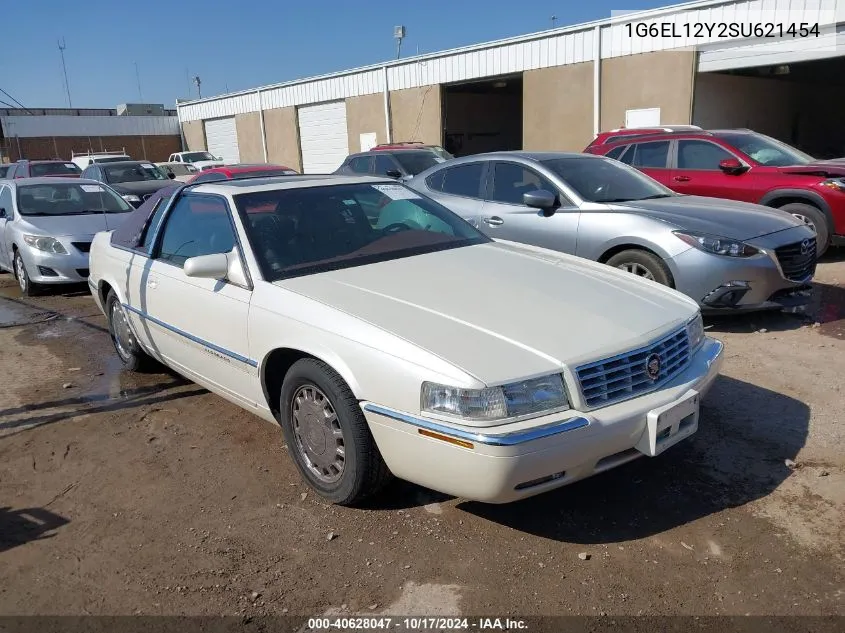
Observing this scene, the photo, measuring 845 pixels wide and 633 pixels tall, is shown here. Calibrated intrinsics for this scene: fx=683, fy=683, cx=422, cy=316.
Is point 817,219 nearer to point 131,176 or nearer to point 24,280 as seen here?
point 24,280

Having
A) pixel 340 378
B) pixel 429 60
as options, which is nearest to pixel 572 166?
pixel 340 378

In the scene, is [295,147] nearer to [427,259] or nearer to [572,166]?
[572,166]

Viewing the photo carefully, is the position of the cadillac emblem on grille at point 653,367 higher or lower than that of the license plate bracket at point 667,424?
higher

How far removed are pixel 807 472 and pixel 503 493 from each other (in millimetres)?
1882

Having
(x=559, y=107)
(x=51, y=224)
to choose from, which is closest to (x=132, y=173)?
(x=51, y=224)

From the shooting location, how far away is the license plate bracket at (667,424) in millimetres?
2971

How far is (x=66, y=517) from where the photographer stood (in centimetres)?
352

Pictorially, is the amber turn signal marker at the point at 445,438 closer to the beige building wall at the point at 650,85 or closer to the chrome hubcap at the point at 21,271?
the chrome hubcap at the point at 21,271

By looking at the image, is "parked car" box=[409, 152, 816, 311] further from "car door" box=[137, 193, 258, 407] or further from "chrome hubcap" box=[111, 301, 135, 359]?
"chrome hubcap" box=[111, 301, 135, 359]

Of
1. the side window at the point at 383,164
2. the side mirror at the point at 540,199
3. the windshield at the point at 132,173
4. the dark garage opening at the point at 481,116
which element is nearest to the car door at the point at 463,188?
the side mirror at the point at 540,199

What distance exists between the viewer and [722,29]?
14.8 metres

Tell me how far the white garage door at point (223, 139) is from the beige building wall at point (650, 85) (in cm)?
1996

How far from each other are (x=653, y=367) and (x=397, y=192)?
7.37 ft

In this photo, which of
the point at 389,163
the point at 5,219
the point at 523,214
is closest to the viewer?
the point at 523,214
